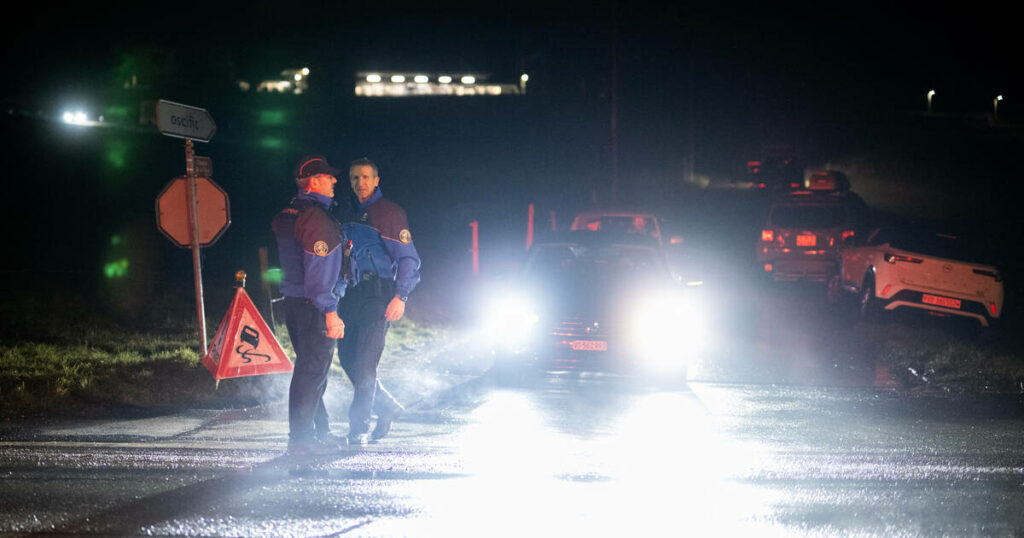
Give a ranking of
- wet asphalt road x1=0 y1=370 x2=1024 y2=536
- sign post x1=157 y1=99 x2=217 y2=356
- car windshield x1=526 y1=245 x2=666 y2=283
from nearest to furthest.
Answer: wet asphalt road x1=0 y1=370 x2=1024 y2=536, sign post x1=157 y1=99 x2=217 y2=356, car windshield x1=526 y1=245 x2=666 y2=283

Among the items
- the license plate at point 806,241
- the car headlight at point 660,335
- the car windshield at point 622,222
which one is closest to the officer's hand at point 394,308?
the car headlight at point 660,335

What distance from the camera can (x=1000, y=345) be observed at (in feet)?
44.9

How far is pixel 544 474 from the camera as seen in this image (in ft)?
19.4

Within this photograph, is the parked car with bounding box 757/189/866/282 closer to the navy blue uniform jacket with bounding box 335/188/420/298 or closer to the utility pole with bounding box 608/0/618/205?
the utility pole with bounding box 608/0/618/205

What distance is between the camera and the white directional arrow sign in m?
8.73

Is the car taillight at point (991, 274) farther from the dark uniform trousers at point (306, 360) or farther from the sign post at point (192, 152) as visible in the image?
the dark uniform trousers at point (306, 360)

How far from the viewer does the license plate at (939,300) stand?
1452cm

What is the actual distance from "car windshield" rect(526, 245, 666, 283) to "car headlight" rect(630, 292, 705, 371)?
101 centimetres

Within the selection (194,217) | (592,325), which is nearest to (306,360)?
(194,217)

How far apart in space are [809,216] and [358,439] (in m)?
16.8

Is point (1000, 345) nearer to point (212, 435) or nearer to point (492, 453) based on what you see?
point (492, 453)

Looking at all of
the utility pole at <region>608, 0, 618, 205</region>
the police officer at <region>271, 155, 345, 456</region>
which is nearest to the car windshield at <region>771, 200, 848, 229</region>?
the utility pole at <region>608, 0, 618, 205</region>

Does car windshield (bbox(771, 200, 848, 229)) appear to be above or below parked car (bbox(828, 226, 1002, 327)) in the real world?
above

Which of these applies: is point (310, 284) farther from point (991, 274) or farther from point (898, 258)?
point (991, 274)
